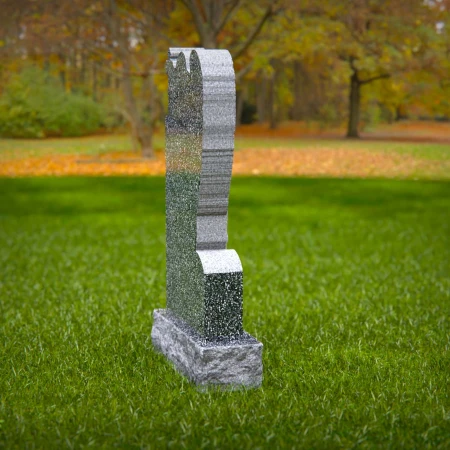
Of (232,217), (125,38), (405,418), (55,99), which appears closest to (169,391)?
(405,418)

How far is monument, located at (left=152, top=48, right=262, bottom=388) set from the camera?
13.3ft

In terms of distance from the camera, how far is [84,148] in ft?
80.9

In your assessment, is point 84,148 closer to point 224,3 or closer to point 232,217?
point 224,3

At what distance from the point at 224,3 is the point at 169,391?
49.8 feet

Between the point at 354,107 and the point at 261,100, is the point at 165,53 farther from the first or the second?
the point at 261,100

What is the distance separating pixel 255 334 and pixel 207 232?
4.81 feet

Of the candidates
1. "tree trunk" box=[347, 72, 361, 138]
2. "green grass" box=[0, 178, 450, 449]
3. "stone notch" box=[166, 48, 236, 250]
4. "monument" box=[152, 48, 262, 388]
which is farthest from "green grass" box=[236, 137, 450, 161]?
"stone notch" box=[166, 48, 236, 250]

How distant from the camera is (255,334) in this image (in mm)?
5496

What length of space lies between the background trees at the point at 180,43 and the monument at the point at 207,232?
42.8 ft

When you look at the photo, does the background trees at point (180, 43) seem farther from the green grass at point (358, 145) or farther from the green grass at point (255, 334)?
the green grass at point (255, 334)

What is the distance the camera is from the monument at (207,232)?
4.06m

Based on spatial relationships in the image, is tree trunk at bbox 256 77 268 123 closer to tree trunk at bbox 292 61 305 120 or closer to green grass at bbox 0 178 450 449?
tree trunk at bbox 292 61 305 120

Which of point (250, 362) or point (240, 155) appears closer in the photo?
point (250, 362)

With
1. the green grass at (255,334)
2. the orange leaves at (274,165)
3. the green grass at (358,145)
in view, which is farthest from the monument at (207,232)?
the green grass at (358,145)
